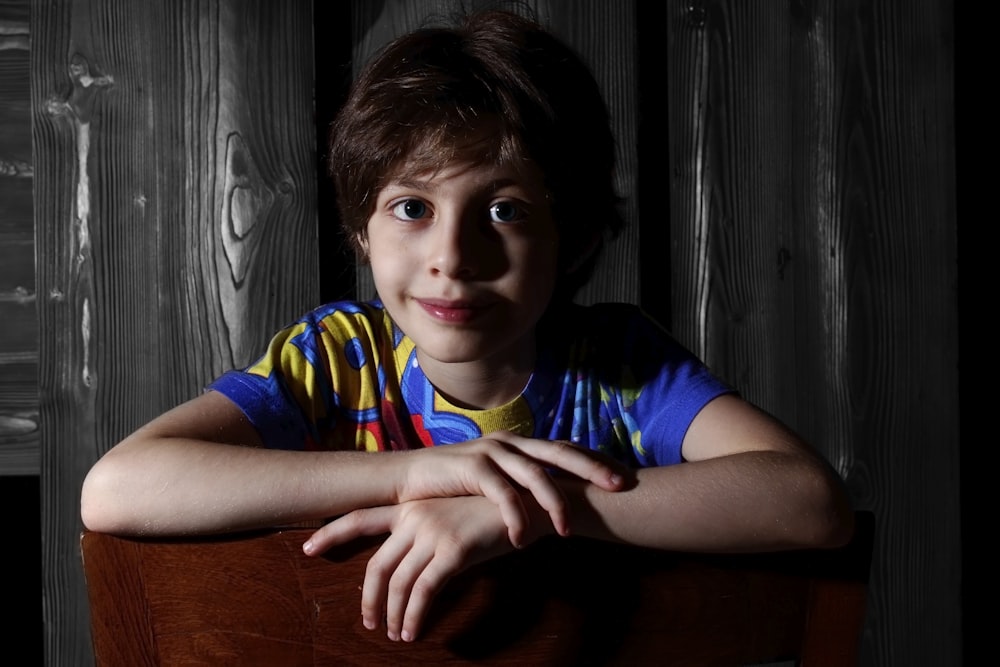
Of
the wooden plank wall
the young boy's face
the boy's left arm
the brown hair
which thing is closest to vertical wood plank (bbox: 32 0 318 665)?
the wooden plank wall

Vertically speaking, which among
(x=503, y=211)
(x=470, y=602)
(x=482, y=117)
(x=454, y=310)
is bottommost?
(x=470, y=602)

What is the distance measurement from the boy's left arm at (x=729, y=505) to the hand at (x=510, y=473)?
0.7 inches

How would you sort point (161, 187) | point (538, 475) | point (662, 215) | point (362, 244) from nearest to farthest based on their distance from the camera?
point (538, 475)
point (362, 244)
point (161, 187)
point (662, 215)

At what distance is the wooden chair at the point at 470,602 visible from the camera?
0.62m

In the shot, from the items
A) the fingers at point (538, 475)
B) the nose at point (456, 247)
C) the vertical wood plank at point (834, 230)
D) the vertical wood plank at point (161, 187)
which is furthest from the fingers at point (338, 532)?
the vertical wood plank at point (834, 230)

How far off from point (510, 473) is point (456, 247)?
270 millimetres

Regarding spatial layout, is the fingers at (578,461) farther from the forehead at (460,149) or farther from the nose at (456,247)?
the forehead at (460,149)

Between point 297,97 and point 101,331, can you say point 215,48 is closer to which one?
point 297,97

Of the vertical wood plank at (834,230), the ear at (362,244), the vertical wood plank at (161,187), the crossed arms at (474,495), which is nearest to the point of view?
the crossed arms at (474,495)

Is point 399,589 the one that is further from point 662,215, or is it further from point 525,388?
point 662,215

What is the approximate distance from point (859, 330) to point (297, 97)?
973 mm

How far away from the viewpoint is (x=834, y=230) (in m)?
1.49

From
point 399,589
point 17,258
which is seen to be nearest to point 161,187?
point 17,258

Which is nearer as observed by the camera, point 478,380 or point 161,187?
point 478,380
